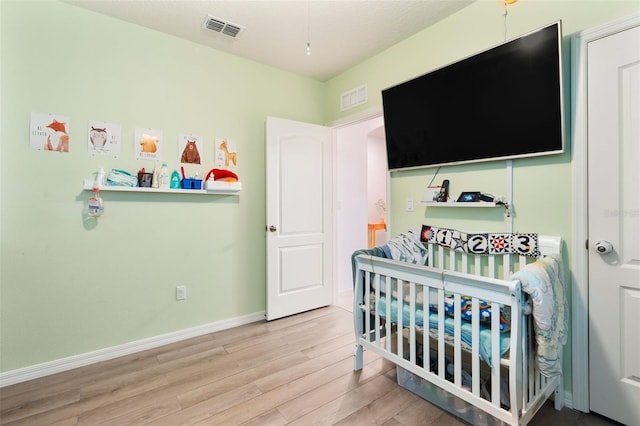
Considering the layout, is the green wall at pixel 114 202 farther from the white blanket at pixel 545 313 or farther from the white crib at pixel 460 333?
the white blanket at pixel 545 313

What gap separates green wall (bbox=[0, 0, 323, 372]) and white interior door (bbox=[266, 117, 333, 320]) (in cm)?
17

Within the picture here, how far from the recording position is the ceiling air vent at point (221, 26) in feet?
7.41

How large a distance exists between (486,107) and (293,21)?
153 cm

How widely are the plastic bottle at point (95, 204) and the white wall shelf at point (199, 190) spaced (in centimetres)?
5

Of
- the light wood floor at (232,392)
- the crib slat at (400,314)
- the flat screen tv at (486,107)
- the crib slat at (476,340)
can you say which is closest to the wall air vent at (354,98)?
the flat screen tv at (486,107)

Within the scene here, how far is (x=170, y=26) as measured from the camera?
2.36 m

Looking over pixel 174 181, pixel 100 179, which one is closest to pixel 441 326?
pixel 174 181

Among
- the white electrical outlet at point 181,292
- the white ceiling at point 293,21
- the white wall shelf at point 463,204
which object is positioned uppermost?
the white ceiling at point 293,21

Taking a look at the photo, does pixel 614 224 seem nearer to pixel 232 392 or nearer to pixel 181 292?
pixel 232 392

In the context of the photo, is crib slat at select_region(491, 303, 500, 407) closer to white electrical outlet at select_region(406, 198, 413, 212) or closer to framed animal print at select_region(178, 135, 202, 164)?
white electrical outlet at select_region(406, 198, 413, 212)

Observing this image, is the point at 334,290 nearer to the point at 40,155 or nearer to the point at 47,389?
the point at 47,389

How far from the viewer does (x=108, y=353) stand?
225 centimetres

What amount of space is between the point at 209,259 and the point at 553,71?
279 centimetres

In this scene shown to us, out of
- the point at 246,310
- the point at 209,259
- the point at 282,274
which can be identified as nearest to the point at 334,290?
the point at 282,274
